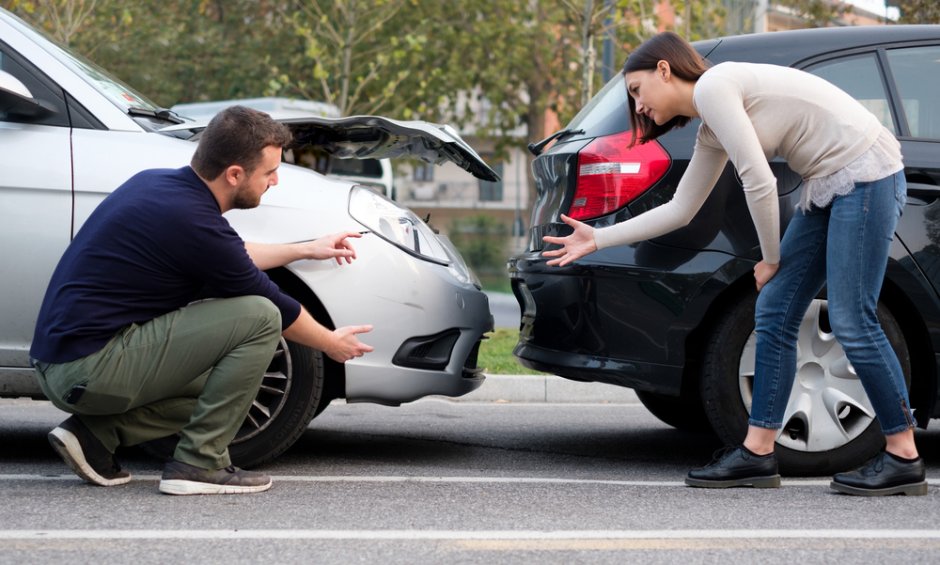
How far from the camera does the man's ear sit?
4016mm

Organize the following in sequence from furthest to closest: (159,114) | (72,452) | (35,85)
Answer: (159,114) < (35,85) < (72,452)

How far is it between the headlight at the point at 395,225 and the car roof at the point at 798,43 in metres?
1.22

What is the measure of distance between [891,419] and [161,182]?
250 centimetres

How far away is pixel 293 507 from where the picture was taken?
3939 millimetres

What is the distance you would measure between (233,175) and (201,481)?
997 mm

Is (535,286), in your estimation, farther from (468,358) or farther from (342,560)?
(342,560)

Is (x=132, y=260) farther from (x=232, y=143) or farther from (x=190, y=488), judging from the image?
(x=190, y=488)

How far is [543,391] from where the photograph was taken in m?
7.36

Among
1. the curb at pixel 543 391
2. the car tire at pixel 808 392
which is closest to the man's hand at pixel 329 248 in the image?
the car tire at pixel 808 392

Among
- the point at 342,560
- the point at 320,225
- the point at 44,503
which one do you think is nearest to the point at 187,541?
the point at 342,560

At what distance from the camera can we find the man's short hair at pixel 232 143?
401cm

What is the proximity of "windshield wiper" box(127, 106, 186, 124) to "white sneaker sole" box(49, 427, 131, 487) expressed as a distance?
1.28 m

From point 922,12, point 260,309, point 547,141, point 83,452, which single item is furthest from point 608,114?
point 922,12

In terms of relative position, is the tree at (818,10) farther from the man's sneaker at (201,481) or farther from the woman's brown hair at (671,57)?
the man's sneaker at (201,481)
